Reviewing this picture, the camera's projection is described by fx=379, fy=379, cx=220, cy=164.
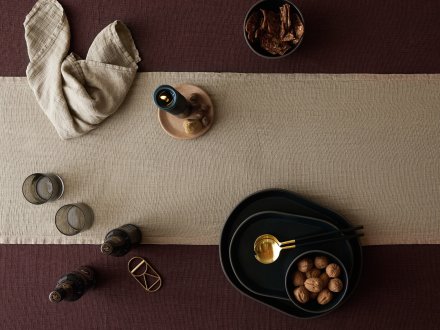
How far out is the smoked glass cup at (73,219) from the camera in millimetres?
722

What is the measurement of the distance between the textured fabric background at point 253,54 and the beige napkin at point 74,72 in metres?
0.03

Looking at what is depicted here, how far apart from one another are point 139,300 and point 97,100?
1.31 feet

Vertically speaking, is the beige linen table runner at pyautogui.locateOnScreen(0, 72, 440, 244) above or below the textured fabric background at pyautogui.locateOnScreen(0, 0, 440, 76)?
below

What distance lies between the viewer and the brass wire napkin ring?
744mm

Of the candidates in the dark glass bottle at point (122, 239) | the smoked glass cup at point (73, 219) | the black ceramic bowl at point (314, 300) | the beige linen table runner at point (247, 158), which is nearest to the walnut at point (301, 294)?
the black ceramic bowl at point (314, 300)

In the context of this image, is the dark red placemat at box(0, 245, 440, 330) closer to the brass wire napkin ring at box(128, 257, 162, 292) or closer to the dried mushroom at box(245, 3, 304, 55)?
the brass wire napkin ring at box(128, 257, 162, 292)

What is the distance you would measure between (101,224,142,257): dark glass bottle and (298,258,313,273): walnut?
309mm

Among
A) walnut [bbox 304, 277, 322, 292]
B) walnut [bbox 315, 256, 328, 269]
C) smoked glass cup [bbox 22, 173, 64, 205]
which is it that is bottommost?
walnut [bbox 304, 277, 322, 292]

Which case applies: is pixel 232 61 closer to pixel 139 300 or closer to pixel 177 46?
pixel 177 46

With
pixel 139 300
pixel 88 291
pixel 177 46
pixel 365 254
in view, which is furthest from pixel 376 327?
pixel 177 46

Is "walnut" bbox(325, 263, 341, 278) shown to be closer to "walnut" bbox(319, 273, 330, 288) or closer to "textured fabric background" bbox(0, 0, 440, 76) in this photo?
"walnut" bbox(319, 273, 330, 288)

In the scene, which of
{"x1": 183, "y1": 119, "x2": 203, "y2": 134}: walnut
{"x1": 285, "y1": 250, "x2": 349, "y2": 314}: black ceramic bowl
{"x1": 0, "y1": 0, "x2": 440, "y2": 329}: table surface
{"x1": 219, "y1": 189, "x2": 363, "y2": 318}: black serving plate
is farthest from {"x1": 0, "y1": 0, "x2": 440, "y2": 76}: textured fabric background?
{"x1": 285, "y1": 250, "x2": 349, "y2": 314}: black ceramic bowl

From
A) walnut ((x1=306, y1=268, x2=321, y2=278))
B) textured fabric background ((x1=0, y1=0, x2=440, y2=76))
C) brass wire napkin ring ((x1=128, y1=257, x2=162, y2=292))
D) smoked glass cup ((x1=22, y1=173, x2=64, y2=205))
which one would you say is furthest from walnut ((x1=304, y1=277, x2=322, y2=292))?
smoked glass cup ((x1=22, y1=173, x2=64, y2=205))

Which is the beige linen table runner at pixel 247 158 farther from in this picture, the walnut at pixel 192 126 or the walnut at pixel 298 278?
the walnut at pixel 298 278
